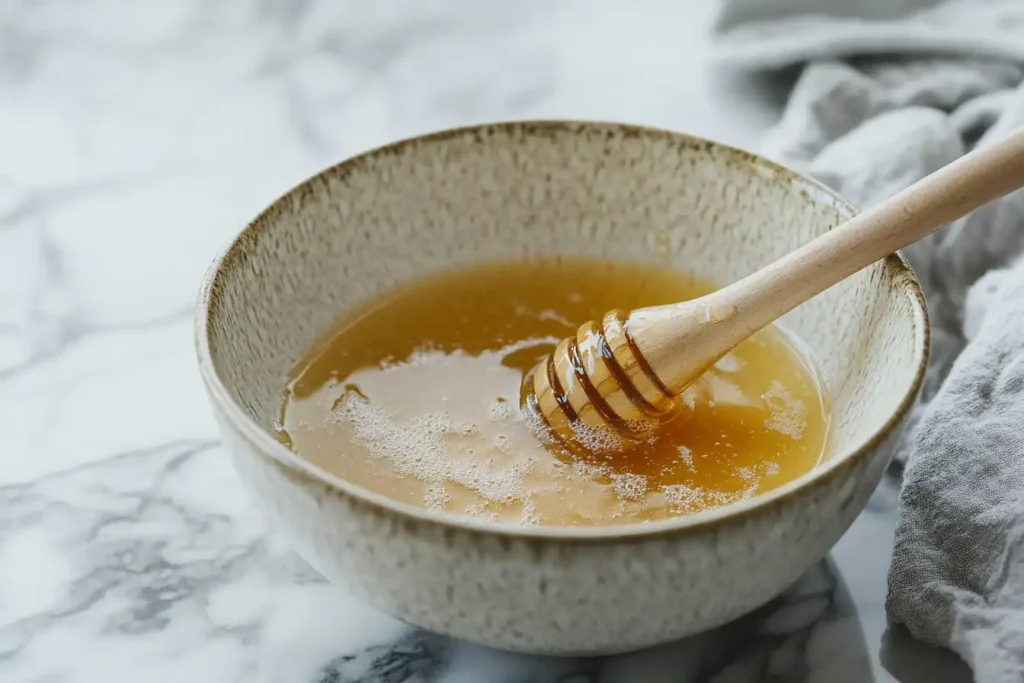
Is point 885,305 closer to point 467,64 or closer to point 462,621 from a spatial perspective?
point 462,621

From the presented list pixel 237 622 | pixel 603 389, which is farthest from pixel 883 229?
pixel 237 622

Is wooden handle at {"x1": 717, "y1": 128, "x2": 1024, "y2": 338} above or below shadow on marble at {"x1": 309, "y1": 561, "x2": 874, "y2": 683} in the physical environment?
above

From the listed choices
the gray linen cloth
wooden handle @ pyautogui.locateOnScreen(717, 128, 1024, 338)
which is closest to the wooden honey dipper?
wooden handle @ pyautogui.locateOnScreen(717, 128, 1024, 338)

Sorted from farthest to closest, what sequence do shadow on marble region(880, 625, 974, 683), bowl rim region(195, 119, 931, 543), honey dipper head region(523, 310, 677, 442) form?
honey dipper head region(523, 310, 677, 442), shadow on marble region(880, 625, 974, 683), bowl rim region(195, 119, 931, 543)

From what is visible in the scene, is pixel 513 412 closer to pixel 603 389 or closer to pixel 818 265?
pixel 603 389

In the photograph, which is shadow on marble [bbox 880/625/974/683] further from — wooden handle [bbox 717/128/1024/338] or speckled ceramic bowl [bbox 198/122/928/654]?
wooden handle [bbox 717/128/1024/338]

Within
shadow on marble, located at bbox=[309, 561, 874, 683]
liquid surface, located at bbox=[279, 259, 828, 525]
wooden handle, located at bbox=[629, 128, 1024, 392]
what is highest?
wooden handle, located at bbox=[629, 128, 1024, 392]

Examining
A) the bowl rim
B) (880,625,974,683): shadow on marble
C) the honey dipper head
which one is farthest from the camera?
the honey dipper head
